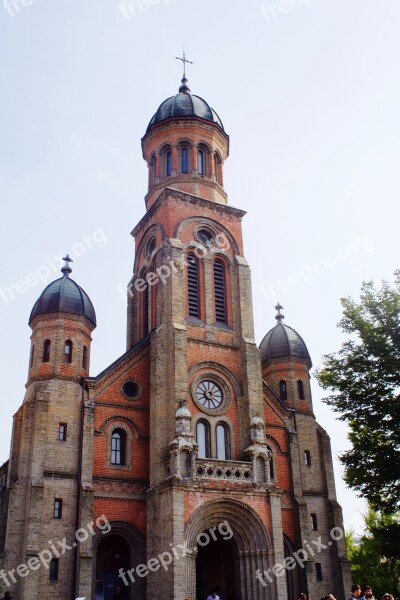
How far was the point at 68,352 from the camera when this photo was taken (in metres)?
31.2

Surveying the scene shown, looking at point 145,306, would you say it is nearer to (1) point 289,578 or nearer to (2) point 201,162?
(2) point 201,162

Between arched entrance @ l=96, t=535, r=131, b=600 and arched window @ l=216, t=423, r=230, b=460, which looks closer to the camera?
arched entrance @ l=96, t=535, r=131, b=600

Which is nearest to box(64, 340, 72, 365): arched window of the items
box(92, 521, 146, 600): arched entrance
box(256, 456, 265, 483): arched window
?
box(92, 521, 146, 600): arched entrance

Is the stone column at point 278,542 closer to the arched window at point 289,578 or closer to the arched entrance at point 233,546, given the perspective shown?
the arched entrance at point 233,546

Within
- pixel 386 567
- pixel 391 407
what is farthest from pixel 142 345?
pixel 386 567

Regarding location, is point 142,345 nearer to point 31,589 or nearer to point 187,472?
point 187,472

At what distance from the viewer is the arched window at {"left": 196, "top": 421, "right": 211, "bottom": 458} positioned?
1158 inches

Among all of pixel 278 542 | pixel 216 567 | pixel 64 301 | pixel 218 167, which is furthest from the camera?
pixel 218 167

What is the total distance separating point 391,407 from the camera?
82.7 ft

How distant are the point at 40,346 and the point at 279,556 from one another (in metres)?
15.5

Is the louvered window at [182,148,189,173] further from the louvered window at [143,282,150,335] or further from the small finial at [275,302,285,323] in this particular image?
the small finial at [275,302,285,323]

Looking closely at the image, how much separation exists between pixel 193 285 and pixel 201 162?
30.6 feet

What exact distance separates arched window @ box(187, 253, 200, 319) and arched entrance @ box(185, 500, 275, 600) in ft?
33.6

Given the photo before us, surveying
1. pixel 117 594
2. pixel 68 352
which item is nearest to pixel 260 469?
pixel 117 594
